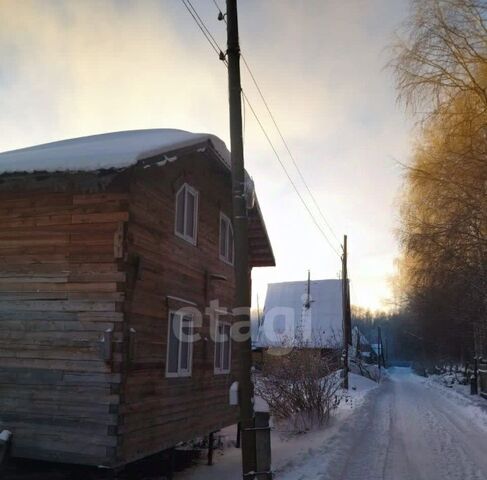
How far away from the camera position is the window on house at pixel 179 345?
11.1 m

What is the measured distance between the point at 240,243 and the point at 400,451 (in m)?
7.24

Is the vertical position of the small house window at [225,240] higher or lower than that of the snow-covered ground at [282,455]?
higher

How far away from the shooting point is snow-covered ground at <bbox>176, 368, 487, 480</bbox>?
33.4 ft

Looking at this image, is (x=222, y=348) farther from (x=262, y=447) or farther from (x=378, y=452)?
(x=262, y=447)

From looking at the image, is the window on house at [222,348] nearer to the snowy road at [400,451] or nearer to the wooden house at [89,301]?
the wooden house at [89,301]

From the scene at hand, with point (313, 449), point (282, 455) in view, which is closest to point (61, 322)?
point (282, 455)

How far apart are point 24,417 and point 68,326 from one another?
5.34 feet

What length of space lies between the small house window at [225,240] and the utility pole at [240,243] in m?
6.35

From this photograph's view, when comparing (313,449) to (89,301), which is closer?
(89,301)

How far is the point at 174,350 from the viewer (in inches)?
446

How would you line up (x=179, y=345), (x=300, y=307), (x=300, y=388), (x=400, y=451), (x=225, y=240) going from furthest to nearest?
(x=300, y=307) < (x=300, y=388) < (x=225, y=240) < (x=400, y=451) < (x=179, y=345)

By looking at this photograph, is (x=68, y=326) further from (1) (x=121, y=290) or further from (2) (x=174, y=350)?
(2) (x=174, y=350)

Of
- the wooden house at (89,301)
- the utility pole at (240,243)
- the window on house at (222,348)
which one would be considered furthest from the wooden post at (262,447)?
the window on house at (222,348)

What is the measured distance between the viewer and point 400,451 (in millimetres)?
12508
